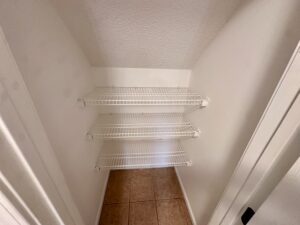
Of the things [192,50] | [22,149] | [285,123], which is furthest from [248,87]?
[22,149]

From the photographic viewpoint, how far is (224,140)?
2.77 feet

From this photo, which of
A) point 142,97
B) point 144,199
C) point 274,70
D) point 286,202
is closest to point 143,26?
point 142,97

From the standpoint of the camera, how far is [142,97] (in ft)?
3.89

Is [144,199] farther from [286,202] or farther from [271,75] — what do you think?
[271,75]

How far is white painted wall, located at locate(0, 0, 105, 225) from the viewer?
47 centimetres

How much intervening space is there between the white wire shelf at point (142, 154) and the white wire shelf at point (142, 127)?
9.2 inches

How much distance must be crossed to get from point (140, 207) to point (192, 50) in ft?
4.81

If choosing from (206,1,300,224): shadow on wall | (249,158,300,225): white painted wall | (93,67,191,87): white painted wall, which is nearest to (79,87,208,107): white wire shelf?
(93,67,191,87): white painted wall

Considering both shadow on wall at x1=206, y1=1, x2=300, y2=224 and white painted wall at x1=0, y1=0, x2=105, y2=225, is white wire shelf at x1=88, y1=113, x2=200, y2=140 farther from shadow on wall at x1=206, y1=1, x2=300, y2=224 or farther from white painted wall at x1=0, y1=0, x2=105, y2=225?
shadow on wall at x1=206, y1=1, x2=300, y2=224

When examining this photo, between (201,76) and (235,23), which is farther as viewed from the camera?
(201,76)

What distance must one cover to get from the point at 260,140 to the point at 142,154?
1242 millimetres

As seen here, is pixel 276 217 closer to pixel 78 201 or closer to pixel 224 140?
pixel 224 140

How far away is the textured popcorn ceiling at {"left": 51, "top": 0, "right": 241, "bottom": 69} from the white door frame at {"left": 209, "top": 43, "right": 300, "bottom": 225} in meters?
0.52

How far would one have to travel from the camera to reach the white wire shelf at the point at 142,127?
4.05 feet
